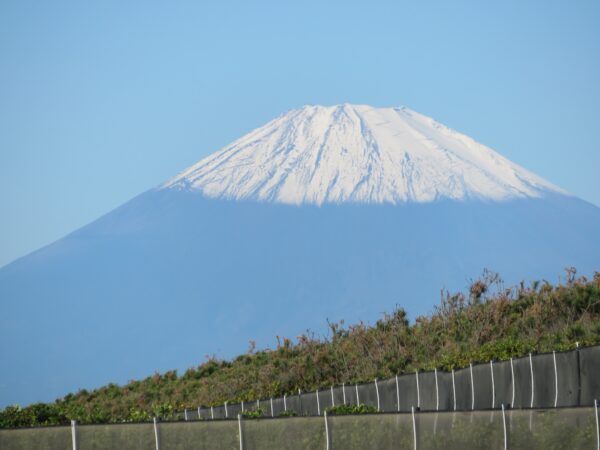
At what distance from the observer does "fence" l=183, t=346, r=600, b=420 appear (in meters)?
22.8

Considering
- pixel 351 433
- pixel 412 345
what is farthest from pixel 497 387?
pixel 412 345

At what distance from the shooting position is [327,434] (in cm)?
1666

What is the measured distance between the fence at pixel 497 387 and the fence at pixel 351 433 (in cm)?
410

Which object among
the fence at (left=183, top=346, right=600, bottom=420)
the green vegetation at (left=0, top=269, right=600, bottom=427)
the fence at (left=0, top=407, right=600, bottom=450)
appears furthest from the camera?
the green vegetation at (left=0, top=269, right=600, bottom=427)

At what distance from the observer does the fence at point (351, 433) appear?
628 inches

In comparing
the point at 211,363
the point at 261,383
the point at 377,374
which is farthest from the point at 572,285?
the point at 211,363

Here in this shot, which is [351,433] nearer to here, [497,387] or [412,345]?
[497,387]

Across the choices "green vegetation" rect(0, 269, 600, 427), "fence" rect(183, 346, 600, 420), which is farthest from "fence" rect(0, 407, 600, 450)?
"green vegetation" rect(0, 269, 600, 427)

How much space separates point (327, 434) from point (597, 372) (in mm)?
7620

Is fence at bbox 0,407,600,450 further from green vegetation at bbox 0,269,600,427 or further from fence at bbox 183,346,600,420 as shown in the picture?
green vegetation at bbox 0,269,600,427

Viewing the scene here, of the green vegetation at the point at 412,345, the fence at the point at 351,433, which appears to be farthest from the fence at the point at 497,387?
the fence at the point at 351,433

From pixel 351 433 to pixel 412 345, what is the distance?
902 inches

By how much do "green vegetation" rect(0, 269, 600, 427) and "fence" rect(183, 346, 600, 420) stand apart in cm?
292

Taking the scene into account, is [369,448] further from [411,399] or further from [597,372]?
[411,399]
